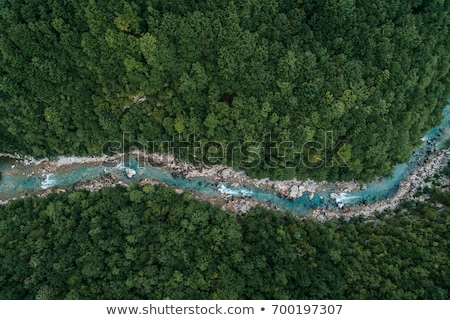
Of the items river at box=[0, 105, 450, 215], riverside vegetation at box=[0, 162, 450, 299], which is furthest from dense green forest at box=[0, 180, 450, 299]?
river at box=[0, 105, 450, 215]

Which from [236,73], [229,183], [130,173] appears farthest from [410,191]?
[130,173]

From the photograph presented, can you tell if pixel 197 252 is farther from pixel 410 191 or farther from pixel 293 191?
pixel 410 191

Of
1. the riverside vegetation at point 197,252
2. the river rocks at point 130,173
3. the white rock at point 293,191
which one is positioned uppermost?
the river rocks at point 130,173

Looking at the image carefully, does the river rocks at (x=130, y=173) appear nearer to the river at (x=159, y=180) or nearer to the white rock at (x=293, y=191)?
the river at (x=159, y=180)

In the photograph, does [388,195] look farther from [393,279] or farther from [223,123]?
[223,123]

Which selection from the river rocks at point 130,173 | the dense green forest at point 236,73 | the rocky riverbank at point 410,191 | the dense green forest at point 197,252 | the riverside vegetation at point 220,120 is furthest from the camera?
the river rocks at point 130,173

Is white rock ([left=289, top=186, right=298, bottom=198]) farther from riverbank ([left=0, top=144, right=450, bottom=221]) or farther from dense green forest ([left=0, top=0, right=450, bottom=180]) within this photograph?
dense green forest ([left=0, top=0, right=450, bottom=180])

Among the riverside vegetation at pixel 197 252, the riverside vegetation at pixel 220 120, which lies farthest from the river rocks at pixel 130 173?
the riverside vegetation at pixel 220 120
